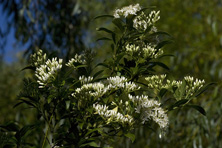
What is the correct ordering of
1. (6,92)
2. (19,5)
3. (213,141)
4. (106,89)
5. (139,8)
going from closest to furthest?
(106,89), (139,8), (213,141), (19,5), (6,92)

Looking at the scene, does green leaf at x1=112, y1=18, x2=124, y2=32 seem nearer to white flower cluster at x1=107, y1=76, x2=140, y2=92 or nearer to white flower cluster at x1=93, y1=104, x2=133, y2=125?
white flower cluster at x1=107, y1=76, x2=140, y2=92

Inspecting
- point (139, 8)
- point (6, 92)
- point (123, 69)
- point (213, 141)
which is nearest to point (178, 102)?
point (123, 69)

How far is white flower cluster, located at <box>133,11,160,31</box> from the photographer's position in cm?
113

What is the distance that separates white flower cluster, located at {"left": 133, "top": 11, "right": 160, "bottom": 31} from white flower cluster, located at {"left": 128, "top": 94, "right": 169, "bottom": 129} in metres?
0.27

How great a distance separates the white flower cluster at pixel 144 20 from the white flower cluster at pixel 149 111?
0.87 feet

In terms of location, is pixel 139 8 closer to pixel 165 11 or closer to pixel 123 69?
pixel 123 69

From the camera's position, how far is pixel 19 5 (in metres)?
3.13

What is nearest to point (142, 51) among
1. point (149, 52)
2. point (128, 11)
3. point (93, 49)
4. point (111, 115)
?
point (149, 52)

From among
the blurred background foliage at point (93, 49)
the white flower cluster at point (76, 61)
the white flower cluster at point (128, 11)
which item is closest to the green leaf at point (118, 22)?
the white flower cluster at point (128, 11)

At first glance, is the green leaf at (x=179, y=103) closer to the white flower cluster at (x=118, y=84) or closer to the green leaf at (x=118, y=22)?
the white flower cluster at (x=118, y=84)

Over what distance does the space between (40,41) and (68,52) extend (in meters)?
0.28

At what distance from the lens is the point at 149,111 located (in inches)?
39.2

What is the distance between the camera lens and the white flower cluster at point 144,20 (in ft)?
3.72

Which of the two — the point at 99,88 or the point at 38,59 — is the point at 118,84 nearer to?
the point at 99,88
